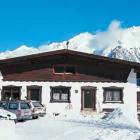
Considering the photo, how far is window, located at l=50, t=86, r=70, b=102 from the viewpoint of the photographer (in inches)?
1710

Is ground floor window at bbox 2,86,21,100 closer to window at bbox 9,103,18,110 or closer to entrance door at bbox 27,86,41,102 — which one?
entrance door at bbox 27,86,41,102

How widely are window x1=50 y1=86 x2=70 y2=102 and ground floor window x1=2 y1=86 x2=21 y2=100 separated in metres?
3.01

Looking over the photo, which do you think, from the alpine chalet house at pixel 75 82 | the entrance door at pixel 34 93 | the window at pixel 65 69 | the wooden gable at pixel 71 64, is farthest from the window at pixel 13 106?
the window at pixel 65 69

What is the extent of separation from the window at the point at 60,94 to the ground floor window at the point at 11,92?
119 inches

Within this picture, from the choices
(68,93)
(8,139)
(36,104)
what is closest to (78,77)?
(68,93)

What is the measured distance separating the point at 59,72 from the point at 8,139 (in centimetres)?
2376

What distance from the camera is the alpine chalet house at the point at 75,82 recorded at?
43250 mm

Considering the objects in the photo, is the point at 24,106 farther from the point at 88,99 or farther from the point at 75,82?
the point at 88,99

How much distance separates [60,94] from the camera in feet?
143

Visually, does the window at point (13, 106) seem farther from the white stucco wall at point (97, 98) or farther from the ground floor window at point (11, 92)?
the ground floor window at point (11, 92)

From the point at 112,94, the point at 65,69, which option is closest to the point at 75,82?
the point at 65,69

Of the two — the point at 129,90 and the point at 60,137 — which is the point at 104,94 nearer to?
the point at 129,90

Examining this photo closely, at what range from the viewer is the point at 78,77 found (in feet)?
142

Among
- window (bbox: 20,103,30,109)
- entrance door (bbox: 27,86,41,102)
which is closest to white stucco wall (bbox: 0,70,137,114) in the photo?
entrance door (bbox: 27,86,41,102)
